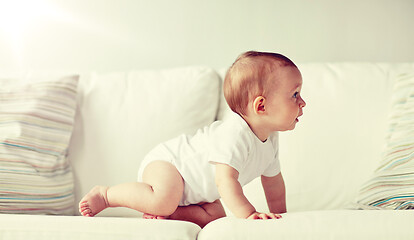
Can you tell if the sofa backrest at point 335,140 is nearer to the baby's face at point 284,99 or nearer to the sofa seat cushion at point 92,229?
the baby's face at point 284,99

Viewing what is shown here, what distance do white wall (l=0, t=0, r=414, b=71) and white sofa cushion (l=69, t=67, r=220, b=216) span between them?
0.87 ft

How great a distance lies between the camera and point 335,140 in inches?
64.7

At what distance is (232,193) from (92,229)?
0.34m

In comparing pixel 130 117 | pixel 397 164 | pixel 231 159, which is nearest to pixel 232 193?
pixel 231 159

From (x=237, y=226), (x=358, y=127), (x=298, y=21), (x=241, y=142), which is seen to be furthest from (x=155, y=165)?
(x=298, y=21)

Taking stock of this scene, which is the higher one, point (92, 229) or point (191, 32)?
point (191, 32)

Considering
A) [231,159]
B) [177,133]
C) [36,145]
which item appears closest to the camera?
[231,159]

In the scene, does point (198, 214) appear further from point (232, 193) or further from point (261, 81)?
point (261, 81)

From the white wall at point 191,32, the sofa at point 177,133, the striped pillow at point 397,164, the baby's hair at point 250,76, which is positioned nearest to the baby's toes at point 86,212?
the sofa at point 177,133

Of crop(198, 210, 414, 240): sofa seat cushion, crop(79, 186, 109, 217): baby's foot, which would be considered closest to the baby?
crop(79, 186, 109, 217): baby's foot

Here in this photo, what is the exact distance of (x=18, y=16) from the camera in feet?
7.16

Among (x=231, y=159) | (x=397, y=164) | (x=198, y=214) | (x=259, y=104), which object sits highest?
(x=259, y=104)

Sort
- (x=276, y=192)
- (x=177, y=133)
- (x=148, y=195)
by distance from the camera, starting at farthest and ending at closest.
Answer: (x=177, y=133) → (x=276, y=192) → (x=148, y=195)

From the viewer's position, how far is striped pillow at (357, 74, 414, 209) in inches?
54.7
